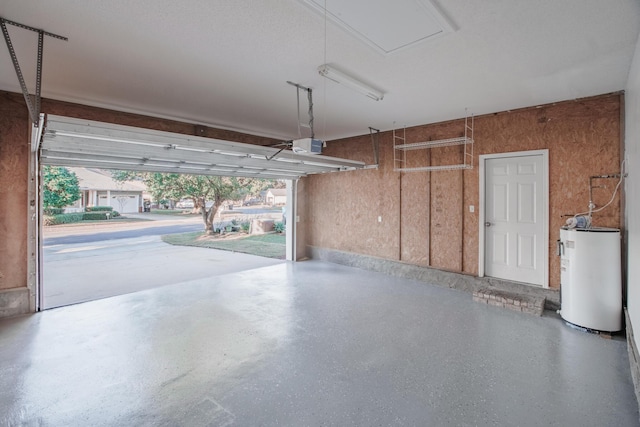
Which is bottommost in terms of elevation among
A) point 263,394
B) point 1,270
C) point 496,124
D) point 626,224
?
point 263,394

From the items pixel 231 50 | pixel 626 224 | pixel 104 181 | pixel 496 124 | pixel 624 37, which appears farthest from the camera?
pixel 104 181

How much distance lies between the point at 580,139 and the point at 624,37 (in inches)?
70.4

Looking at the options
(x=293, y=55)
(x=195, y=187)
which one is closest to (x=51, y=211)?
(x=195, y=187)

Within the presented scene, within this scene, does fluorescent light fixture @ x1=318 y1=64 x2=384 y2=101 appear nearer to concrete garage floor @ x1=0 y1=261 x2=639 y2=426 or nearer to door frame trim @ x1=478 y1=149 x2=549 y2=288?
door frame trim @ x1=478 y1=149 x2=549 y2=288

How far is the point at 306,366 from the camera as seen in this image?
267 cm

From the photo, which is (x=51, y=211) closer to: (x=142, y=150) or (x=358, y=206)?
(x=142, y=150)

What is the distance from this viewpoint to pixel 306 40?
8.43 ft

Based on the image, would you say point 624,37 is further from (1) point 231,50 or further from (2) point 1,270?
(2) point 1,270

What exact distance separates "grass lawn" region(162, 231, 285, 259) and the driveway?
0.49 m

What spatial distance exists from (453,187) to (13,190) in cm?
627

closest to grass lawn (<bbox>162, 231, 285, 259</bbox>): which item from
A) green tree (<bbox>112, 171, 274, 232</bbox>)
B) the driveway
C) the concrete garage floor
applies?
the driveway

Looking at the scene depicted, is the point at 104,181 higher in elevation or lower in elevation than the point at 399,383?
higher

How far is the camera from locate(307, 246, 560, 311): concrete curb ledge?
14.0 feet

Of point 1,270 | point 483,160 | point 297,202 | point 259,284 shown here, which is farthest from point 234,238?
point 483,160
